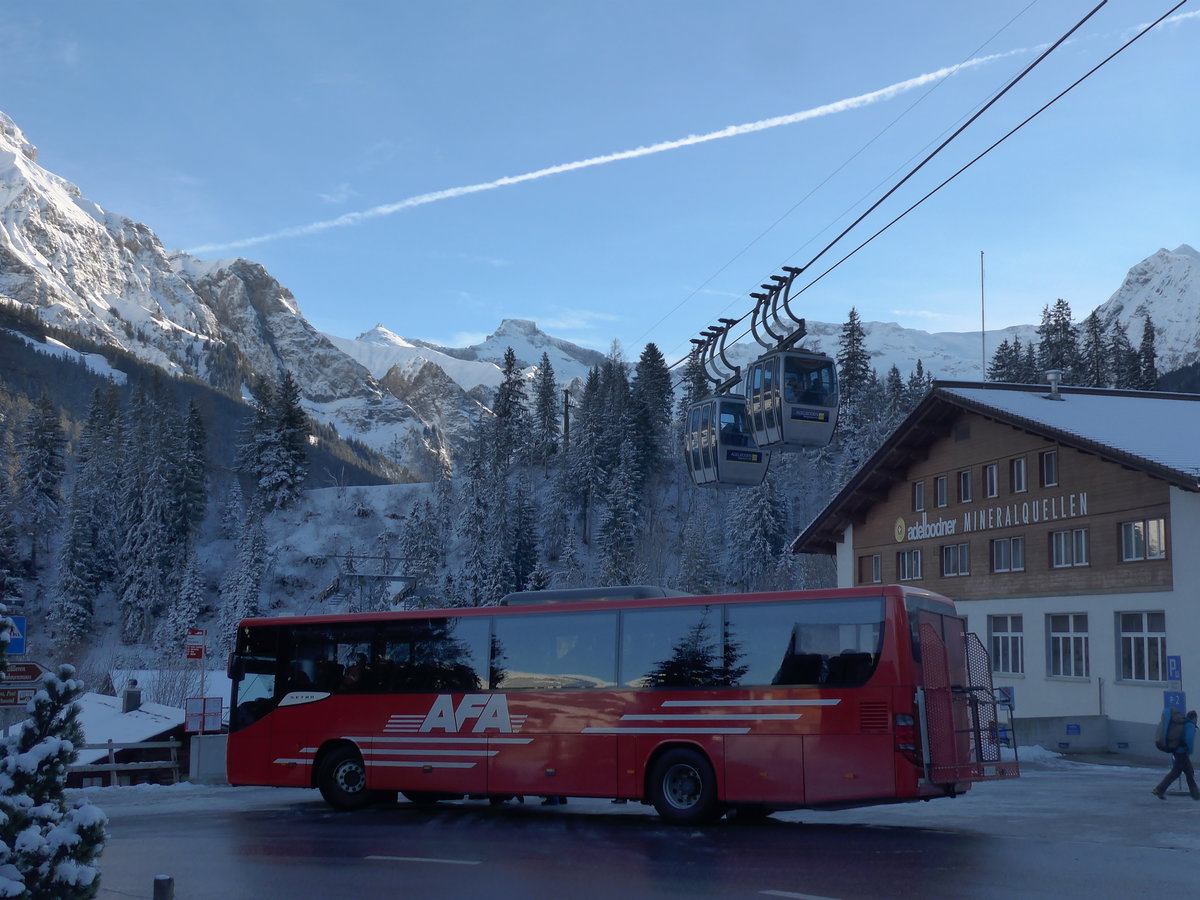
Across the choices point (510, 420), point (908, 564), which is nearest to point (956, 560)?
point (908, 564)

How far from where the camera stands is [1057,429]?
35.7 m

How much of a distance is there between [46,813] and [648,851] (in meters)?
7.78

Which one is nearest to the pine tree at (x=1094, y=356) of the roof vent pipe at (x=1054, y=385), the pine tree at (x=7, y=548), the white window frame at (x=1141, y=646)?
the roof vent pipe at (x=1054, y=385)

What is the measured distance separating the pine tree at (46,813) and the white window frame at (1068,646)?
3324 centimetres

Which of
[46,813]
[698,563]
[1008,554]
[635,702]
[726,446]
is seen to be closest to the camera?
[46,813]

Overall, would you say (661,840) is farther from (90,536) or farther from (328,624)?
(90,536)

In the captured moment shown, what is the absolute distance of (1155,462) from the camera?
31.4 meters

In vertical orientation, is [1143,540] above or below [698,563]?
below

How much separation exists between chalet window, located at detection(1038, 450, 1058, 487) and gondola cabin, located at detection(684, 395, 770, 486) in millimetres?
9766

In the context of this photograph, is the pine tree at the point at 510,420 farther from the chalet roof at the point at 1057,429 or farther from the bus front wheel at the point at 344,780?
the bus front wheel at the point at 344,780

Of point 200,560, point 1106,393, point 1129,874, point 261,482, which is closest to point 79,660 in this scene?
point 200,560

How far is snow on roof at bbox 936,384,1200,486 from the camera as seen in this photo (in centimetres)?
3294

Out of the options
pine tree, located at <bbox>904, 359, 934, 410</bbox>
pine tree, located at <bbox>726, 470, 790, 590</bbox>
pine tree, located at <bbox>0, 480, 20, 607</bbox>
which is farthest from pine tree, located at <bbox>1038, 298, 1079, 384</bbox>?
pine tree, located at <bbox>0, 480, 20, 607</bbox>

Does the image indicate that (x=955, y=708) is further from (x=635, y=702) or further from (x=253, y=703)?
(x=253, y=703)
